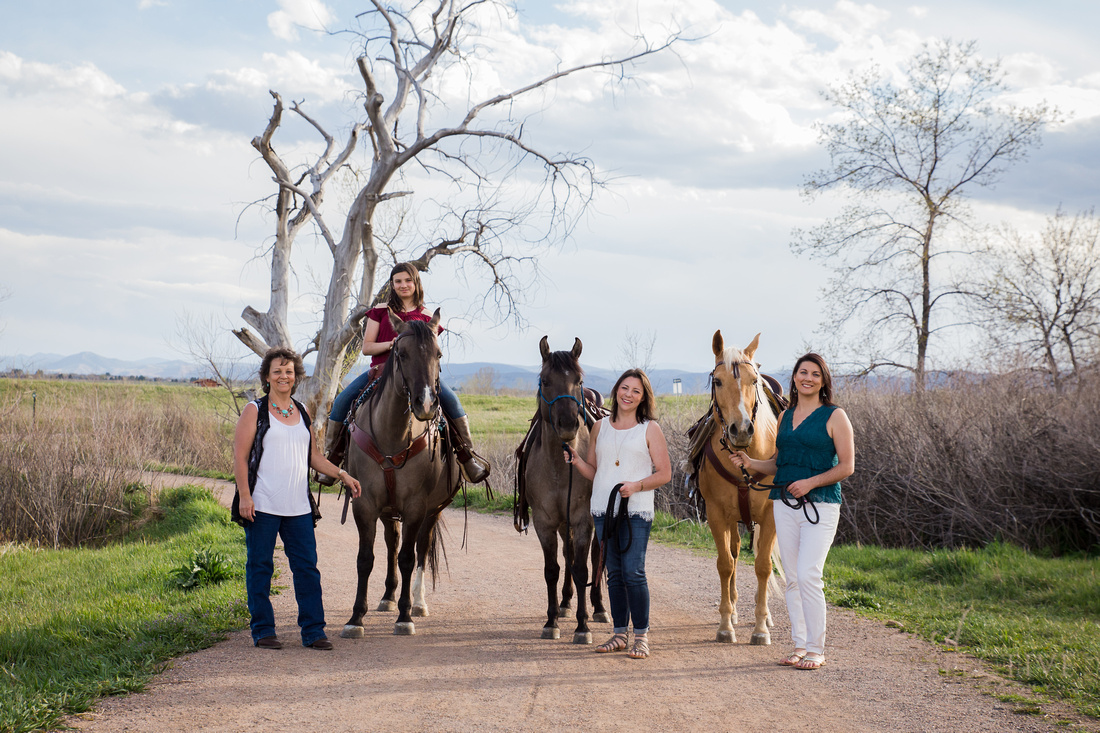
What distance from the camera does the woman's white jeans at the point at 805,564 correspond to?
529cm

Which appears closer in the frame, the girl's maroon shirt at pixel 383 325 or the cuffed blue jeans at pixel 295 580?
the cuffed blue jeans at pixel 295 580

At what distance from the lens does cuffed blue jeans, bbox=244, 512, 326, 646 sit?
571 cm

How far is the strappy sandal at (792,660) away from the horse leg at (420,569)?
10.2 feet

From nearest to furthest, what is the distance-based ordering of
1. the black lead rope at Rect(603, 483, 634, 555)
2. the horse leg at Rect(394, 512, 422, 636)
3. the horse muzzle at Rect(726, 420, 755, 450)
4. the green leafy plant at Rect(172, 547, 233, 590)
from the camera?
1. the horse muzzle at Rect(726, 420, 755, 450)
2. the black lead rope at Rect(603, 483, 634, 555)
3. the horse leg at Rect(394, 512, 422, 636)
4. the green leafy plant at Rect(172, 547, 233, 590)

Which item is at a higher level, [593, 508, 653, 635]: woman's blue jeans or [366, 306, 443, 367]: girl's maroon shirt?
[366, 306, 443, 367]: girl's maroon shirt

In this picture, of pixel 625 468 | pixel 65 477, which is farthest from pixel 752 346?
pixel 65 477

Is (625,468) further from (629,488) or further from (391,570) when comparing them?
(391,570)

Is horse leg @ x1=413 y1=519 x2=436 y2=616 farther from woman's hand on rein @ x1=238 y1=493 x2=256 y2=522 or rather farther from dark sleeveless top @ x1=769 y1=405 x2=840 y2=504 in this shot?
dark sleeveless top @ x1=769 y1=405 x2=840 y2=504

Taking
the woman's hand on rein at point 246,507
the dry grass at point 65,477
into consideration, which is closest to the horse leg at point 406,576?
the woman's hand on rein at point 246,507

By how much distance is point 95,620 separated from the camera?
21.2ft

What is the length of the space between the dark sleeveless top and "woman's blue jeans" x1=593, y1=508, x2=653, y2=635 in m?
0.99

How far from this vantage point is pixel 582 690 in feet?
15.9

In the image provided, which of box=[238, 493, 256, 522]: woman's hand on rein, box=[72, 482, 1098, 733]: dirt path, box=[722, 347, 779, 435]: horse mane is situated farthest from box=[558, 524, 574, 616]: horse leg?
box=[238, 493, 256, 522]: woman's hand on rein

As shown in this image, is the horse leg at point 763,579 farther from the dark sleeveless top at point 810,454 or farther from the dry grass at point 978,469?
the dry grass at point 978,469
